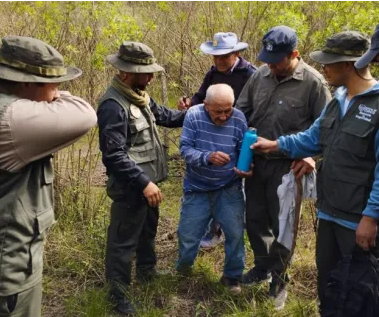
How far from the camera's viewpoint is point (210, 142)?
3.74 meters

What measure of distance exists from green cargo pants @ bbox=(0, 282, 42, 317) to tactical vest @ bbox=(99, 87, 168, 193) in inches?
49.9

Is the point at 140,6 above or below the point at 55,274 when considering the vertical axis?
above

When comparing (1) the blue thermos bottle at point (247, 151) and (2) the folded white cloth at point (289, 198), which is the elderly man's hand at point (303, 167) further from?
(1) the blue thermos bottle at point (247, 151)

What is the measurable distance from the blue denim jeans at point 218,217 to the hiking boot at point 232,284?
4.6 inches

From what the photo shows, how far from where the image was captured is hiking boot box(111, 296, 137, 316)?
12.1 feet

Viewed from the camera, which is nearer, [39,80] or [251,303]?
[39,80]

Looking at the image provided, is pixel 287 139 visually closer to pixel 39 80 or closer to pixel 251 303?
pixel 251 303

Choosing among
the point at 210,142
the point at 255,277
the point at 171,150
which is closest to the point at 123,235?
the point at 210,142

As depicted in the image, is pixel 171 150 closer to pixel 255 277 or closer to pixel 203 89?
pixel 203 89

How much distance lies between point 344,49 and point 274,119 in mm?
866

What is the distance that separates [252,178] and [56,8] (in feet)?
9.68

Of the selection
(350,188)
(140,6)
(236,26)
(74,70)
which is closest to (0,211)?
(74,70)

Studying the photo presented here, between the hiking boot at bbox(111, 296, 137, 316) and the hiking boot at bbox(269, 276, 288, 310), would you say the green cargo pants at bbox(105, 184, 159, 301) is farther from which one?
the hiking boot at bbox(269, 276, 288, 310)

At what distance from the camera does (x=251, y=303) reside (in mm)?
3779
